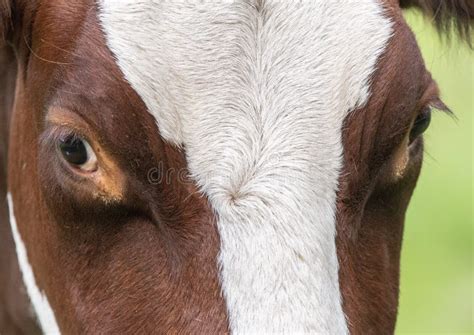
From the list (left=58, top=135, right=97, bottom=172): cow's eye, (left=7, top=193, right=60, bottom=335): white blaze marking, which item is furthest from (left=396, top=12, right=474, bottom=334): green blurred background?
(left=58, top=135, right=97, bottom=172): cow's eye

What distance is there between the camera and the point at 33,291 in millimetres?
3729

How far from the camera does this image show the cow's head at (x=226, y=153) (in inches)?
113

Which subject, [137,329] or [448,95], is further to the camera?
[448,95]

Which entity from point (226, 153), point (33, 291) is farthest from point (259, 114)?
point (33, 291)

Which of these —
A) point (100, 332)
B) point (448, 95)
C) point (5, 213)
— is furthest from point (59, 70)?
point (448, 95)

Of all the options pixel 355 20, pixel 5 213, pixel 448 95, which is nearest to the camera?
pixel 355 20

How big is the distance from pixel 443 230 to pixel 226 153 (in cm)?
605

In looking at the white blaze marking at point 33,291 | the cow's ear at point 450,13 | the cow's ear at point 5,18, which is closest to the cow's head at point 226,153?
the cow's ear at point 5,18

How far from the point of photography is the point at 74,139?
10.00 ft

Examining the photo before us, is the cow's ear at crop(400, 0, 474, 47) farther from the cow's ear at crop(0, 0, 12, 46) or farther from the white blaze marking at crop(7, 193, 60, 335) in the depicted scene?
the white blaze marking at crop(7, 193, 60, 335)

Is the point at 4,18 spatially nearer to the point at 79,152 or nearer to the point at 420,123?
the point at 79,152

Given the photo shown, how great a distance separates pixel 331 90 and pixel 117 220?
617mm

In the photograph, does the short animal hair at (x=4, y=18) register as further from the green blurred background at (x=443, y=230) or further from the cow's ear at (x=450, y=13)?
the green blurred background at (x=443, y=230)

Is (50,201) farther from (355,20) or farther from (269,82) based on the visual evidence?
(355,20)
